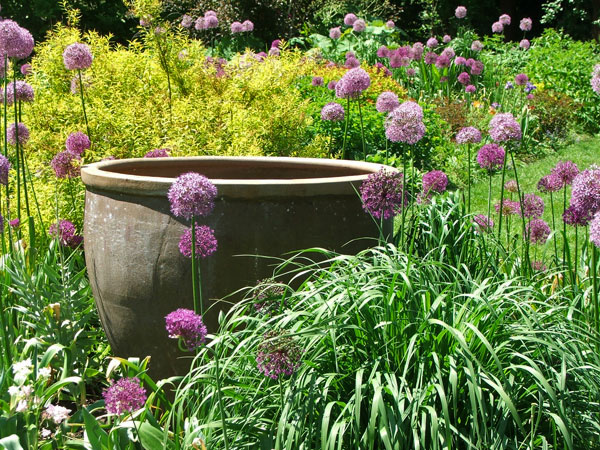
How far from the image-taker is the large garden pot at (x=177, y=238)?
2.83 meters

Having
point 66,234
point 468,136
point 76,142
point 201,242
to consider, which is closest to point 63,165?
point 76,142

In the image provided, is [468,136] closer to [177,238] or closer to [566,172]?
[566,172]

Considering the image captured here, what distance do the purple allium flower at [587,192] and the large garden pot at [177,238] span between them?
929 mm

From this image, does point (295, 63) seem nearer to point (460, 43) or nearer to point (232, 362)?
point (232, 362)

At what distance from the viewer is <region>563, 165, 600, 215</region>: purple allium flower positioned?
227 centimetres

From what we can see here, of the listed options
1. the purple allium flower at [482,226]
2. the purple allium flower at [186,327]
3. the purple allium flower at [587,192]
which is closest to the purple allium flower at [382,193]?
the purple allium flower at [587,192]

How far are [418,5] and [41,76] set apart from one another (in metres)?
17.3

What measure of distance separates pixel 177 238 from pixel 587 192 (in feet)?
4.90


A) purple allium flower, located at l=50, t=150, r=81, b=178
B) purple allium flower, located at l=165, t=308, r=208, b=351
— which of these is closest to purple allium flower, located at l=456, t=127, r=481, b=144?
purple allium flower, located at l=165, t=308, r=208, b=351

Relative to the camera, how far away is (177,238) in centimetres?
282

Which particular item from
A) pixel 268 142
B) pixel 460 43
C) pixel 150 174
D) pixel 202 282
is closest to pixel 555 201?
pixel 268 142

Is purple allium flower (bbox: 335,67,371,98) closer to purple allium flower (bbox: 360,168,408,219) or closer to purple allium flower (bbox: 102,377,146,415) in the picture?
purple allium flower (bbox: 360,168,408,219)

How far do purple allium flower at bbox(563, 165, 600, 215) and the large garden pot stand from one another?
93 cm

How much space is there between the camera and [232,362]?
96.1 inches
